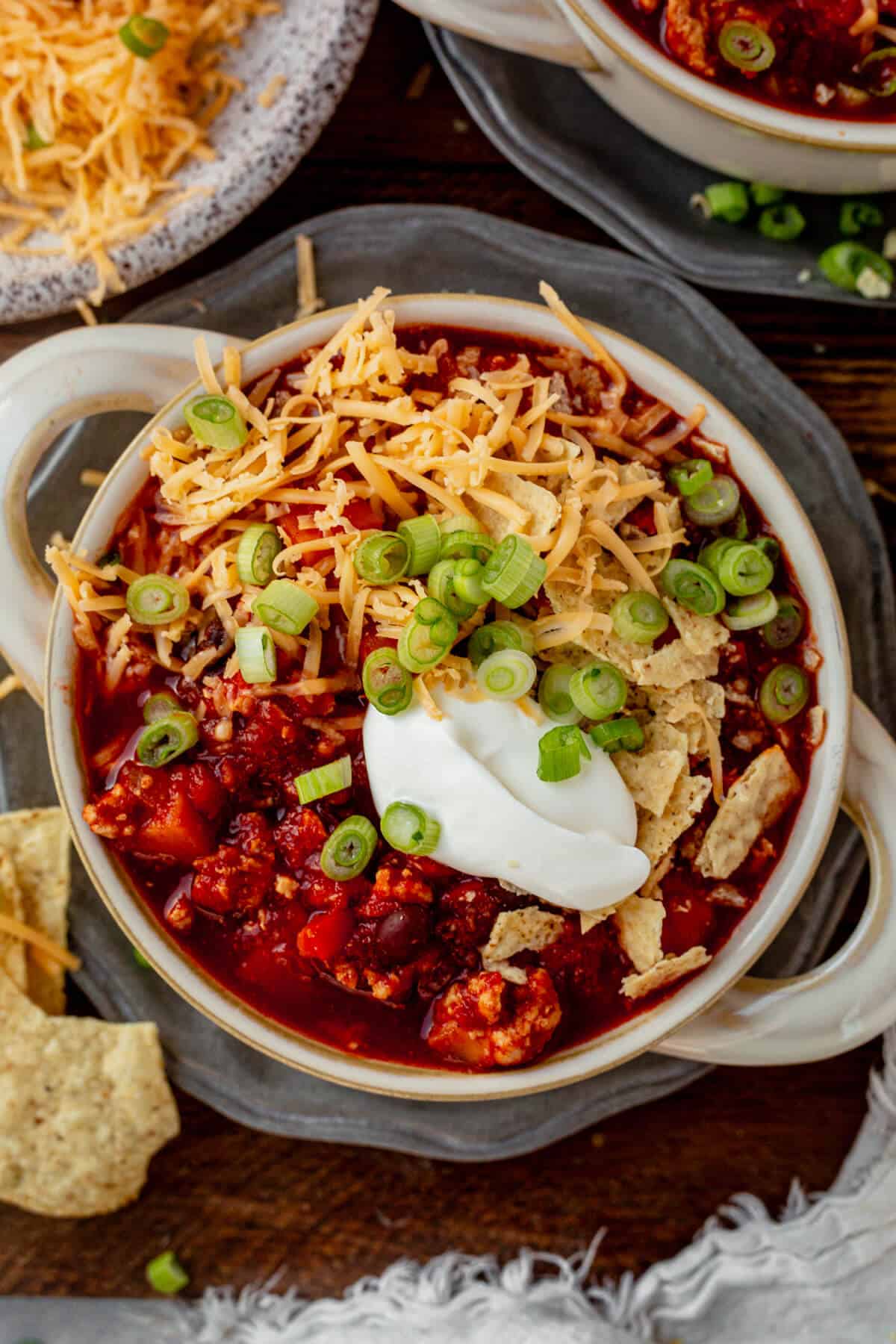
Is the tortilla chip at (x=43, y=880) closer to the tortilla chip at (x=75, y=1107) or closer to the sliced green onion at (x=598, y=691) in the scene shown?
the tortilla chip at (x=75, y=1107)

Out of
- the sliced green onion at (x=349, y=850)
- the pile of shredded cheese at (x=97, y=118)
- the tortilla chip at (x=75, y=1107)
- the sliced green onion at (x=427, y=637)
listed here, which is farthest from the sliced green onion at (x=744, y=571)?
the tortilla chip at (x=75, y=1107)

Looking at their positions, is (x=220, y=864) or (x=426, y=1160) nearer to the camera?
(x=220, y=864)

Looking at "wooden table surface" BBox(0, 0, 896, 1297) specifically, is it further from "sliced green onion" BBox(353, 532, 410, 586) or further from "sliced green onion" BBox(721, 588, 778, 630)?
"sliced green onion" BBox(353, 532, 410, 586)

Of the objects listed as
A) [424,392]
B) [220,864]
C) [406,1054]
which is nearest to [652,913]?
[406,1054]

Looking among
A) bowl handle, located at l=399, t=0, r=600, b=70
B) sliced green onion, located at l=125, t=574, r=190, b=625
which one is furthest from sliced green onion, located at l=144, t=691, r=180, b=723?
bowl handle, located at l=399, t=0, r=600, b=70

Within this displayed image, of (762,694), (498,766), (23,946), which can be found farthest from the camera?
(23,946)

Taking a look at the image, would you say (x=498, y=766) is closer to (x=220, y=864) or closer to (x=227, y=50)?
(x=220, y=864)

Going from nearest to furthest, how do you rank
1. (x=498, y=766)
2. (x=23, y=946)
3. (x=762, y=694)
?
(x=498, y=766) < (x=762, y=694) < (x=23, y=946)

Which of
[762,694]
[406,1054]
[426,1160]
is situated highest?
[762,694]
